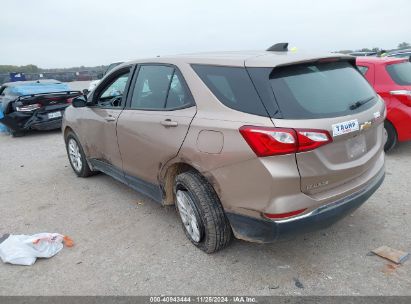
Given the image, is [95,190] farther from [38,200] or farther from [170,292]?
[170,292]

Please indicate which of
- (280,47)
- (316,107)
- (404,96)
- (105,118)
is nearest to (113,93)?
(105,118)

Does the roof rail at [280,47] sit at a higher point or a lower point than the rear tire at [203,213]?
higher

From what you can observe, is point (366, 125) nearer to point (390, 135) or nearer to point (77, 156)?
point (390, 135)

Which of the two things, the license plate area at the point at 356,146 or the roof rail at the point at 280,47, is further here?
the roof rail at the point at 280,47

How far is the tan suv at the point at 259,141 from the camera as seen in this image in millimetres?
2543

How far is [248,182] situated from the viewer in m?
2.64

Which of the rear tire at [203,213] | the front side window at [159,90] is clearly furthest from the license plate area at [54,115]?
the rear tire at [203,213]

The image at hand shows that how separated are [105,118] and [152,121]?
1.09m

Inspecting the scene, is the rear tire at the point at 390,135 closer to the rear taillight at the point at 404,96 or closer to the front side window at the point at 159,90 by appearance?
the rear taillight at the point at 404,96

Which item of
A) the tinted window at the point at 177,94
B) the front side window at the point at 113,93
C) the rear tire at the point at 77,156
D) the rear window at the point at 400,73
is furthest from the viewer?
the rear window at the point at 400,73

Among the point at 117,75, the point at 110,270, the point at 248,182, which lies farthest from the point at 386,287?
the point at 117,75

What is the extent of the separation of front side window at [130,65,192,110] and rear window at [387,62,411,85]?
12.5 ft

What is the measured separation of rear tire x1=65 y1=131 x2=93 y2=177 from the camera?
5.39 metres

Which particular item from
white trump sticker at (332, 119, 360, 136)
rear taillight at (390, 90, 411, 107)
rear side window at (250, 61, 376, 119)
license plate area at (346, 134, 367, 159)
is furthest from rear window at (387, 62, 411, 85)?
white trump sticker at (332, 119, 360, 136)
